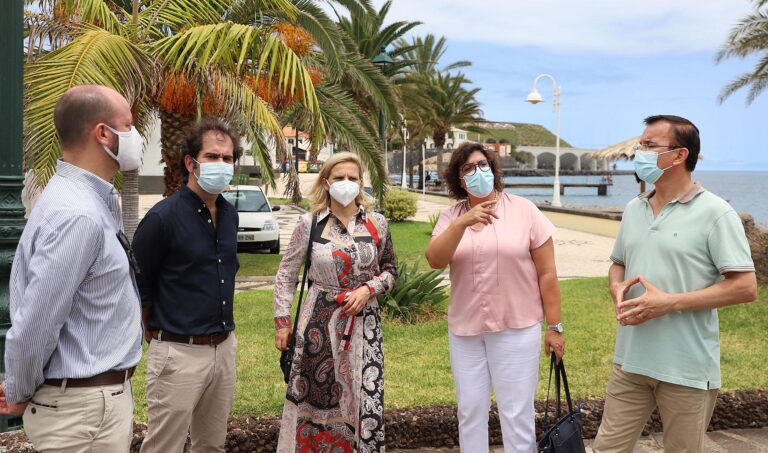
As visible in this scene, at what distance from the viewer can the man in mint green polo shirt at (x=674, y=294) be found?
2.87 metres

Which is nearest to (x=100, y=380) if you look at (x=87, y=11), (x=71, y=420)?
(x=71, y=420)

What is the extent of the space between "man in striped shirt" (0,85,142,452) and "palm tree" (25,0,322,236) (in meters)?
5.67

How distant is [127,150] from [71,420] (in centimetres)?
93

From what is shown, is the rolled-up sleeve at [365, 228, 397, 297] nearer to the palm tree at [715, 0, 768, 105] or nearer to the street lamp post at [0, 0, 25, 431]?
the street lamp post at [0, 0, 25, 431]

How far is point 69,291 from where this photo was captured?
213cm

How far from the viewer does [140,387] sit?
546 cm

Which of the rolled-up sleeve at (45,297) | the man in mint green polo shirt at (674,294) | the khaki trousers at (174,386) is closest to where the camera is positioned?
the rolled-up sleeve at (45,297)

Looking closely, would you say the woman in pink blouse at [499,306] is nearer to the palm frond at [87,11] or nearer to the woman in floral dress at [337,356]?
the woman in floral dress at [337,356]

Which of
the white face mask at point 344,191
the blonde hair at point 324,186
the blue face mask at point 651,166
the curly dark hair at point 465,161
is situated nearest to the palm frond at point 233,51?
the blonde hair at point 324,186

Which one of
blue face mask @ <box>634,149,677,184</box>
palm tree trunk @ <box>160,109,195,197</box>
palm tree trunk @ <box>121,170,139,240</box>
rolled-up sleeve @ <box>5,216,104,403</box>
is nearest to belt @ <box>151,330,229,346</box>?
rolled-up sleeve @ <box>5,216,104,403</box>

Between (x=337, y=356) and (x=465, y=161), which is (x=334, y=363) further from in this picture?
(x=465, y=161)

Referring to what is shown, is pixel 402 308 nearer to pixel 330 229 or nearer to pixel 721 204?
pixel 330 229

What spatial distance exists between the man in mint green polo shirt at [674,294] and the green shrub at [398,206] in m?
20.4

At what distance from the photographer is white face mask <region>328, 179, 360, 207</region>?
3.62 meters
